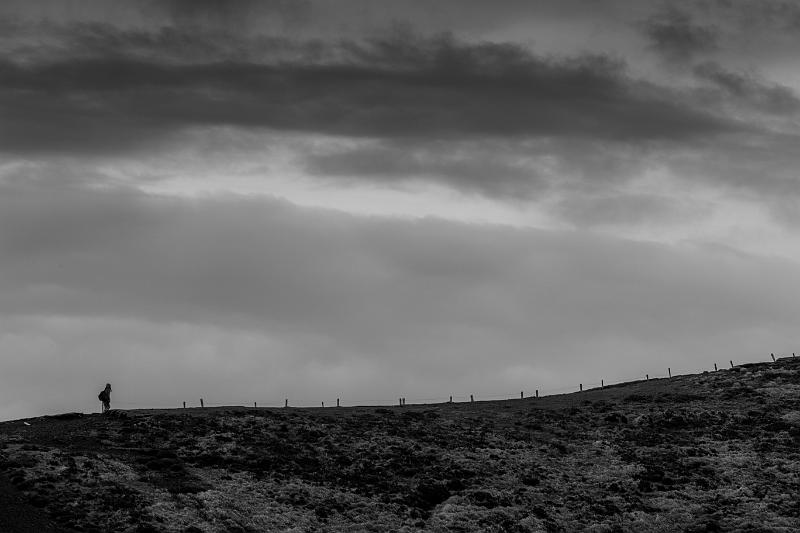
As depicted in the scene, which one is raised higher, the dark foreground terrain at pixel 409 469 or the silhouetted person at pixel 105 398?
the silhouetted person at pixel 105 398

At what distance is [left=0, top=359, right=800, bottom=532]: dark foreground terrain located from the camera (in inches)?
2148

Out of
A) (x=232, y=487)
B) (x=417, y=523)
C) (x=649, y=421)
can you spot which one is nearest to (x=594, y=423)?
(x=649, y=421)

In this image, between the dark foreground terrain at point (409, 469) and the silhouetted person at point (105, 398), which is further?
the silhouetted person at point (105, 398)

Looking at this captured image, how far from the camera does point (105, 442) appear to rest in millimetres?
65500

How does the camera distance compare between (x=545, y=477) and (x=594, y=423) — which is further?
(x=594, y=423)

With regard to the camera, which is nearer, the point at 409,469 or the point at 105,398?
the point at 409,469

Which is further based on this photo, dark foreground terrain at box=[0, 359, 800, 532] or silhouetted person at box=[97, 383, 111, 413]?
silhouetted person at box=[97, 383, 111, 413]

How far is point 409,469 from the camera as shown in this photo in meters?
67.9

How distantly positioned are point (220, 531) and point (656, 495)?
3343cm

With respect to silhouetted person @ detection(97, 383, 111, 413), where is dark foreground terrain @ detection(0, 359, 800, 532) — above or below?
below

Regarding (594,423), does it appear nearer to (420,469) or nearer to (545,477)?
(545,477)

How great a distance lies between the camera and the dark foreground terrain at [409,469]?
54.6 meters

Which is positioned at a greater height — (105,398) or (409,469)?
(105,398)

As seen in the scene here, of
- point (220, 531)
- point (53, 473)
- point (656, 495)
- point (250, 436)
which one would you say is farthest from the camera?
point (250, 436)
